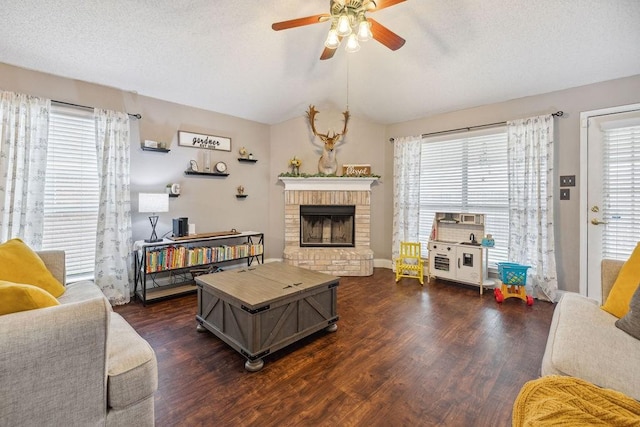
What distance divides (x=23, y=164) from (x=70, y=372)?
2.88 m

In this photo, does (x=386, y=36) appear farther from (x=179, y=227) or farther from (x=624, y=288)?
(x=179, y=227)

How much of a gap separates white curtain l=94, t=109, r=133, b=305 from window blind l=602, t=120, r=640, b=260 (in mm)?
5643

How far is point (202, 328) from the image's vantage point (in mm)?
2557

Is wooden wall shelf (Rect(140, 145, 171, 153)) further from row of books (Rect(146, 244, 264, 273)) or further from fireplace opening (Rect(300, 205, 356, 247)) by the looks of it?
fireplace opening (Rect(300, 205, 356, 247))

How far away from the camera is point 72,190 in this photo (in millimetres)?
3133

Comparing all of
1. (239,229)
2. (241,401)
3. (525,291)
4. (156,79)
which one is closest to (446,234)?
(525,291)

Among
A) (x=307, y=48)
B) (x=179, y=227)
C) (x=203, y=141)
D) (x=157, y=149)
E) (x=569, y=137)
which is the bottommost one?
(x=179, y=227)

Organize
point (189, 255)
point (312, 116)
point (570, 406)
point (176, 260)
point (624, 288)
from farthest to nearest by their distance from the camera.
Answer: point (312, 116), point (189, 255), point (176, 260), point (624, 288), point (570, 406)

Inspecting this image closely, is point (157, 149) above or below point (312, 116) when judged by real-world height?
below

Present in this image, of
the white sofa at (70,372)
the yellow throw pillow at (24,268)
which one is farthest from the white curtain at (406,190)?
the yellow throw pillow at (24,268)

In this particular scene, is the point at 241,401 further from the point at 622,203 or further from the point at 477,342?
the point at 622,203

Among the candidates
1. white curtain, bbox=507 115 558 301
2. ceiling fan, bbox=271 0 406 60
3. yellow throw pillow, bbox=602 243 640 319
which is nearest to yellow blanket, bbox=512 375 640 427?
yellow throw pillow, bbox=602 243 640 319

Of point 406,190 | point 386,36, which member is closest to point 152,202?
point 386,36

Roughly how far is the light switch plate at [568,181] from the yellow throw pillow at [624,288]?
192 centimetres
